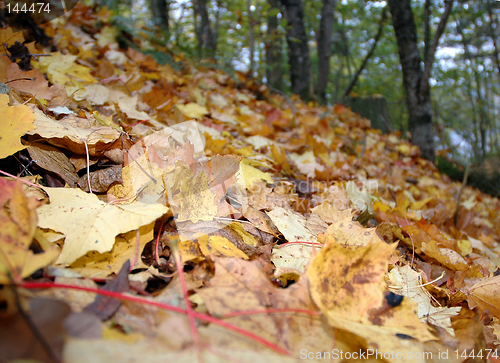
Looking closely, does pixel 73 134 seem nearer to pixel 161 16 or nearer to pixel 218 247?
pixel 218 247

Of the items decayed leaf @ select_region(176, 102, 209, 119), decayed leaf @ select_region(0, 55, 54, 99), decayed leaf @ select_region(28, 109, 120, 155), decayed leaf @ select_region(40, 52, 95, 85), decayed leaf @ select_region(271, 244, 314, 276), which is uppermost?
decayed leaf @ select_region(40, 52, 95, 85)

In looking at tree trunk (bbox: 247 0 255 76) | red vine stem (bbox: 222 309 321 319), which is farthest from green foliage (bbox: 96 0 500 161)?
red vine stem (bbox: 222 309 321 319)

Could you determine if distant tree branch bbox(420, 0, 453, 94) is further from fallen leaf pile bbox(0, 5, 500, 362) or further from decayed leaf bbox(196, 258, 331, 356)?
decayed leaf bbox(196, 258, 331, 356)

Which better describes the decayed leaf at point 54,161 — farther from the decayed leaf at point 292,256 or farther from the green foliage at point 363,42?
the green foliage at point 363,42

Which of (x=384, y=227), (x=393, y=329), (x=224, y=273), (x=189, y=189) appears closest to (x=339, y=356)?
(x=393, y=329)

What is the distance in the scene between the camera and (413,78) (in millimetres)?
4203

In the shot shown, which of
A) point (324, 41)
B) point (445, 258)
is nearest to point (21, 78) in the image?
point (445, 258)

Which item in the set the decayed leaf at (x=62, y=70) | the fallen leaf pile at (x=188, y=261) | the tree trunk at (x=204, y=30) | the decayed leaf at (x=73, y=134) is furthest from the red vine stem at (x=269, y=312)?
the tree trunk at (x=204, y=30)

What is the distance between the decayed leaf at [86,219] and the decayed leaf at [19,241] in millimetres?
85

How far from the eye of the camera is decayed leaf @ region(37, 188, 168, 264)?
1.87ft

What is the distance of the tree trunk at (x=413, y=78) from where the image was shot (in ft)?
13.8

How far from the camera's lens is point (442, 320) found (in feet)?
2.28

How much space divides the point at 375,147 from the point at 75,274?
145 inches

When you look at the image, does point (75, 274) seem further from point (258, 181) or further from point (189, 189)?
point (258, 181)
